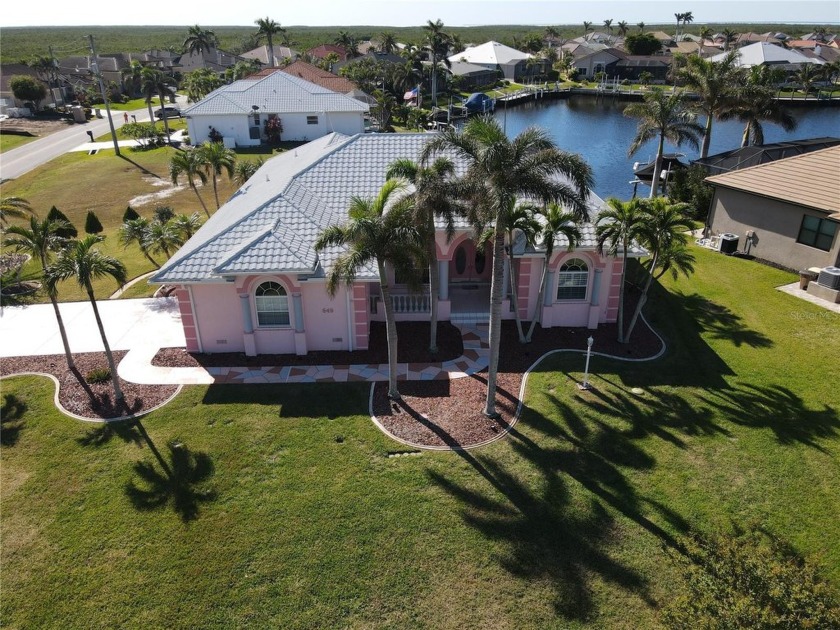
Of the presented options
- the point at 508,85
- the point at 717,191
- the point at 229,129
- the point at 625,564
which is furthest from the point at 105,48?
the point at 625,564

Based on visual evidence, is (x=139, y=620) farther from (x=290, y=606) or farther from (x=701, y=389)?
(x=701, y=389)

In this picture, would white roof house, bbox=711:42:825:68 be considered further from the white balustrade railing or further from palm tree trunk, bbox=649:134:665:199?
the white balustrade railing

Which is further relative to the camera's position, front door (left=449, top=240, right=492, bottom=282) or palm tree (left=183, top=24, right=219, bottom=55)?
palm tree (left=183, top=24, right=219, bottom=55)

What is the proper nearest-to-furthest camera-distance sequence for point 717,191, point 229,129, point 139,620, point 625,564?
point 139,620 < point 625,564 < point 717,191 < point 229,129

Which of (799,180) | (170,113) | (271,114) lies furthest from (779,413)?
(170,113)

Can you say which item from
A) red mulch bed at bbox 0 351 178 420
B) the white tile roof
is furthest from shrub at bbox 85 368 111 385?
the white tile roof

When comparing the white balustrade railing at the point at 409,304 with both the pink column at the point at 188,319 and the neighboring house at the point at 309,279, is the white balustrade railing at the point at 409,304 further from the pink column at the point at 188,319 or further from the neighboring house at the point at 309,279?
the pink column at the point at 188,319

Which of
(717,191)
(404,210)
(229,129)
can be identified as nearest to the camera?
(404,210)
